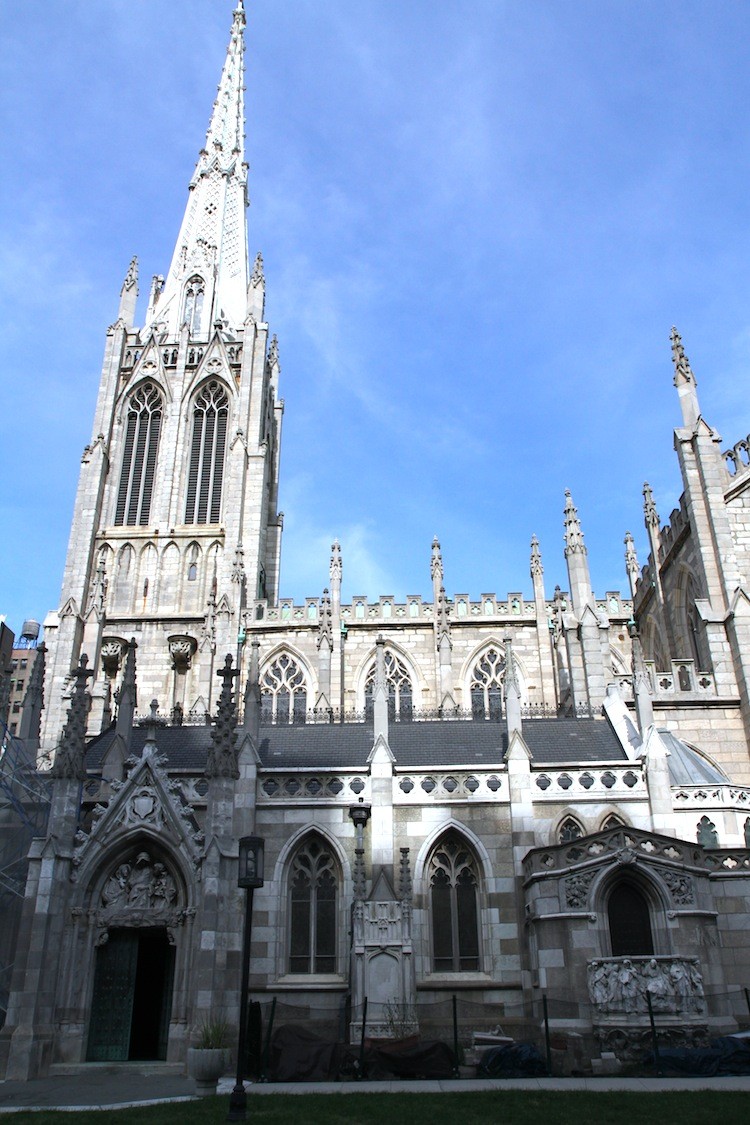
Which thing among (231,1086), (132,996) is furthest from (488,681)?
(231,1086)

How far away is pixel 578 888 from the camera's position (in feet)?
53.3

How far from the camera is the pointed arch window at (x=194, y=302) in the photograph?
49188mm

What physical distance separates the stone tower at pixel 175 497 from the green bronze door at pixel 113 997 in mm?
15078

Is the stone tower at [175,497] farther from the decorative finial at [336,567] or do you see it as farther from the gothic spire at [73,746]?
the gothic spire at [73,746]

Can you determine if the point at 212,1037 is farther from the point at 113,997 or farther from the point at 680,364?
the point at 680,364

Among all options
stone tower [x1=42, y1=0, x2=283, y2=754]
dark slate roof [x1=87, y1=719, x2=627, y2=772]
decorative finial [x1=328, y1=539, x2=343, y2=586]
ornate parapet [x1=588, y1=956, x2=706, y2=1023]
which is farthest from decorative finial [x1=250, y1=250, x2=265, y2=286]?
ornate parapet [x1=588, y1=956, x2=706, y2=1023]

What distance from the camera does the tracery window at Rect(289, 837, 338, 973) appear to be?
59.4 ft

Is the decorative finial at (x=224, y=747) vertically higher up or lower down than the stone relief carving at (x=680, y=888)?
higher up

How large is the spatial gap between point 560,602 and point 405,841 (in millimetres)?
19418

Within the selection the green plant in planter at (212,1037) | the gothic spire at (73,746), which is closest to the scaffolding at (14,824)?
the gothic spire at (73,746)

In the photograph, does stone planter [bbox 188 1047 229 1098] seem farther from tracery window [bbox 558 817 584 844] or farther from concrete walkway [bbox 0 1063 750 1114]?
tracery window [bbox 558 817 584 844]

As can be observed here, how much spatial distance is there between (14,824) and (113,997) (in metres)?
4.75

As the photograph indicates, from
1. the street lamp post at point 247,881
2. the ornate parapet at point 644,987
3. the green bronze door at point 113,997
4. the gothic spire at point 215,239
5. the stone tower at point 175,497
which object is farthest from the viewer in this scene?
the gothic spire at point 215,239

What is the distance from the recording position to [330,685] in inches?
1362
